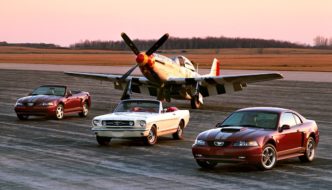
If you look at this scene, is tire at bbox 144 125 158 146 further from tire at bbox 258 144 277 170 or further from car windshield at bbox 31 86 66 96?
car windshield at bbox 31 86 66 96

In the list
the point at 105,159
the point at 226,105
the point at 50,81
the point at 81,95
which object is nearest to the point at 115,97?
the point at 226,105

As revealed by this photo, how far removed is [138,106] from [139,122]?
1632 millimetres

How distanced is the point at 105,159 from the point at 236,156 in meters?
3.72

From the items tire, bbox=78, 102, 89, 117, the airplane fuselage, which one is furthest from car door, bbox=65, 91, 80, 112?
the airplane fuselage

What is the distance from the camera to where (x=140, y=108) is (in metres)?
21.6

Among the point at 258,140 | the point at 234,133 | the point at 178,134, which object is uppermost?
the point at 234,133

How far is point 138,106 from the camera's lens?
2167 centimetres

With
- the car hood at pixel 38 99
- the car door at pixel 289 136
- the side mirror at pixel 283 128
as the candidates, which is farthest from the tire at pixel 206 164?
the car hood at pixel 38 99

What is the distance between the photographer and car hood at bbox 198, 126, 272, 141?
15672 millimetres

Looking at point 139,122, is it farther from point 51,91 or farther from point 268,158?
point 51,91

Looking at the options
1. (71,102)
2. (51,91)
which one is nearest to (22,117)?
(51,91)

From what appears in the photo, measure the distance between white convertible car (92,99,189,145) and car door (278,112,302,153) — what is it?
4480 mm

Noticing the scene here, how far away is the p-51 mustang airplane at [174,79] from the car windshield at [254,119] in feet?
61.4

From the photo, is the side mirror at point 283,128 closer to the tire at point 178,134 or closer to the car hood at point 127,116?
the car hood at point 127,116
